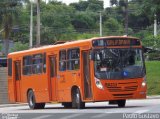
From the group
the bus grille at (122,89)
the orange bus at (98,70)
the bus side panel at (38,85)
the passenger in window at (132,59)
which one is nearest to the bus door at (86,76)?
the orange bus at (98,70)

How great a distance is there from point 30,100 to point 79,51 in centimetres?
633

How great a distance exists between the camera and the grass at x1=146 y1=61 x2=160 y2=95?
155 ft

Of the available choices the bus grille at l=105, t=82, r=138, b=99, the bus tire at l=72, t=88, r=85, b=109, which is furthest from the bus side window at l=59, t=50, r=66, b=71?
the bus grille at l=105, t=82, r=138, b=99

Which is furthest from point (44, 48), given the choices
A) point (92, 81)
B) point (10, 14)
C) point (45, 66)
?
point (10, 14)

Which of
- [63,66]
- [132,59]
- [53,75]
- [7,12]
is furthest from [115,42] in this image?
[7,12]

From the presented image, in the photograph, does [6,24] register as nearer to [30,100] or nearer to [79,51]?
[30,100]

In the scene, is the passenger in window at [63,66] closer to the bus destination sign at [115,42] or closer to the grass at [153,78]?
the bus destination sign at [115,42]

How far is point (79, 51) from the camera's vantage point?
27562 mm

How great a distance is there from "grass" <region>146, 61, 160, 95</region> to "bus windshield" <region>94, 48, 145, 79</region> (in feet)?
66.0

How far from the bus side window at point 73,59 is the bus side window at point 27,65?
4387mm

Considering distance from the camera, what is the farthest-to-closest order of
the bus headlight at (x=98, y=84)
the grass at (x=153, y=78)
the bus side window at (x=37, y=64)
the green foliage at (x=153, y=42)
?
the green foliage at (x=153, y=42) → the grass at (x=153, y=78) → the bus side window at (x=37, y=64) → the bus headlight at (x=98, y=84)

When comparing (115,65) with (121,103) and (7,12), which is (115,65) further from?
(7,12)

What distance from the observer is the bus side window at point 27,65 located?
32531mm

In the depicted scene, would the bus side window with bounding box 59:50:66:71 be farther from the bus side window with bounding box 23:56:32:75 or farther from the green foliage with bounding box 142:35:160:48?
the green foliage with bounding box 142:35:160:48
